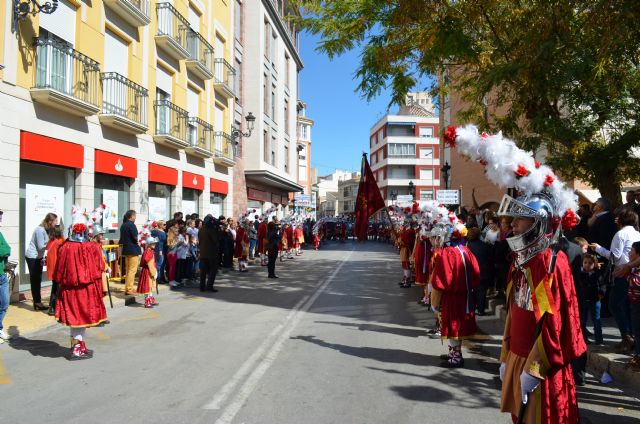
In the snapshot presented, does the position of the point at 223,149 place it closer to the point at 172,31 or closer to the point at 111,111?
the point at 172,31

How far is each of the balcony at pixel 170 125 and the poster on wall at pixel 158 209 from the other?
82.1 inches

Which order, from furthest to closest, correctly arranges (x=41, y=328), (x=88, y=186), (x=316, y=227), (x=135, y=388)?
(x=316, y=227), (x=88, y=186), (x=41, y=328), (x=135, y=388)

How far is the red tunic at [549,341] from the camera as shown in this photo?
3.01m

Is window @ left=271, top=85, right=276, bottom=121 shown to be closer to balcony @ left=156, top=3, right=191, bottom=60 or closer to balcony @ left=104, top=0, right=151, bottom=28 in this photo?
balcony @ left=156, top=3, right=191, bottom=60

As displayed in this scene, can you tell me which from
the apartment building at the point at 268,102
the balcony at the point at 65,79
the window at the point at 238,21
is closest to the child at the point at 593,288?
the balcony at the point at 65,79

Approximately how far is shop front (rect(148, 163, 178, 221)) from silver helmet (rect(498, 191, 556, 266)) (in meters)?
15.5

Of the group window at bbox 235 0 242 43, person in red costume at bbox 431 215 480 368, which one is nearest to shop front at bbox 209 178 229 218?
window at bbox 235 0 242 43

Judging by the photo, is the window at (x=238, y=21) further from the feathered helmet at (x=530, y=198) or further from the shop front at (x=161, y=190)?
the feathered helmet at (x=530, y=198)

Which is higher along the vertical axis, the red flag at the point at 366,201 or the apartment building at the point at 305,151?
the apartment building at the point at 305,151

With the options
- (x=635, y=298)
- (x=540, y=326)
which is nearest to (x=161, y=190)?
(x=635, y=298)

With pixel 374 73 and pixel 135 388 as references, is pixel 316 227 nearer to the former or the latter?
pixel 374 73

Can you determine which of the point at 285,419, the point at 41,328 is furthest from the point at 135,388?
the point at 41,328

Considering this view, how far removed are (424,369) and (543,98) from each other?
18.8 ft

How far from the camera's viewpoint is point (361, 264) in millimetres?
20891
